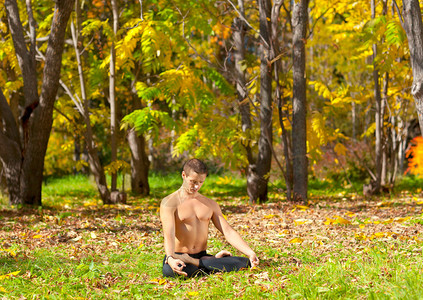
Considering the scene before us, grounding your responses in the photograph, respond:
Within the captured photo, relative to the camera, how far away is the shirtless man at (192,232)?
14.4ft

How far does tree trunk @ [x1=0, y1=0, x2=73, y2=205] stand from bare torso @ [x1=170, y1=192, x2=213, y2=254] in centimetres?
573

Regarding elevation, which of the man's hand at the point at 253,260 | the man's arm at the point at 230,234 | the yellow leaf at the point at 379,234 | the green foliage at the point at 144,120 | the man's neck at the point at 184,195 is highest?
the green foliage at the point at 144,120

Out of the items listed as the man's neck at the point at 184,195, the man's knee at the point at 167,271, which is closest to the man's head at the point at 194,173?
the man's neck at the point at 184,195

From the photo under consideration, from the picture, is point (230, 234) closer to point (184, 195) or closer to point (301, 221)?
point (184, 195)

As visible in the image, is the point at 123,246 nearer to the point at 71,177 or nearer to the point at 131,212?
the point at 131,212

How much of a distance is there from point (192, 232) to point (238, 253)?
3.28 feet

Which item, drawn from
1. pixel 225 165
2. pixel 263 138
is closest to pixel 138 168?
pixel 225 165

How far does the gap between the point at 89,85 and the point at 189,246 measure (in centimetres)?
798

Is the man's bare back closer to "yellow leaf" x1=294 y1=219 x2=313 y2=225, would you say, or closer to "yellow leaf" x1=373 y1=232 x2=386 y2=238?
"yellow leaf" x1=373 y1=232 x2=386 y2=238

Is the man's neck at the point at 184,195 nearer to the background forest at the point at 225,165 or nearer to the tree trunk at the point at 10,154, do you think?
the background forest at the point at 225,165

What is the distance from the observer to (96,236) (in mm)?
6738

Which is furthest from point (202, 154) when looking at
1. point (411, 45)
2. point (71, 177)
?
point (71, 177)

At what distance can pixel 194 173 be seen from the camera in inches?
172

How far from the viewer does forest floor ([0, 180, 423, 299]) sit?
388 cm
